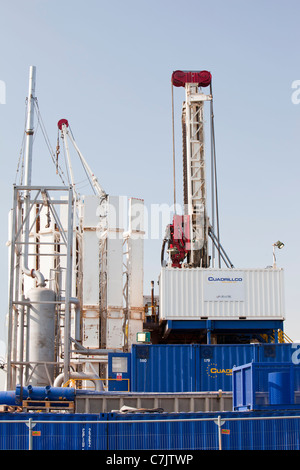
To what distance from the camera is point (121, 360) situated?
29.9m

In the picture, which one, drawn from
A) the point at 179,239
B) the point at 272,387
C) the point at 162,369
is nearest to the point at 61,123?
the point at 179,239

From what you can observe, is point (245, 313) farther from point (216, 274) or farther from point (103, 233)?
point (103, 233)

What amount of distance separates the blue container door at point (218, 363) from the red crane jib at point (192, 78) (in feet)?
66.9

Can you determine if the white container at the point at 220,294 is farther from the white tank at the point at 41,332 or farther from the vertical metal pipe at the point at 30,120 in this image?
the vertical metal pipe at the point at 30,120

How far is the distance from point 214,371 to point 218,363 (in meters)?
0.39

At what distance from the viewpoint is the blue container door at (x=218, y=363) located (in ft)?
97.1

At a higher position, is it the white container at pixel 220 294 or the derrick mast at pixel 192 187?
the derrick mast at pixel 192 187

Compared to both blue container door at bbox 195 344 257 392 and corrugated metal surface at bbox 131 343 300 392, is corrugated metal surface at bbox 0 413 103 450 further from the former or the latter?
blue container door at bbox 195 344 257 392

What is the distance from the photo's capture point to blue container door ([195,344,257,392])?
29609mm

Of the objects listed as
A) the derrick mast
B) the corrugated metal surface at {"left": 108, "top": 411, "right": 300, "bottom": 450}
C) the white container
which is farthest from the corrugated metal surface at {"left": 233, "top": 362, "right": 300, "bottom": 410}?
the derrick mast

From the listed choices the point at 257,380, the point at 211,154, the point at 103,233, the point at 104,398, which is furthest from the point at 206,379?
the point at 211,154

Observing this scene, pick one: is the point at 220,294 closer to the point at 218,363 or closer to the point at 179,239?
the point at 179,239

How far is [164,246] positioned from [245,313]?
7.40 m

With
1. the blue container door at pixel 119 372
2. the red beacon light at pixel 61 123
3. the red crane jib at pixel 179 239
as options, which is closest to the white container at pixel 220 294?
the red crane jib at pixel 179 239
